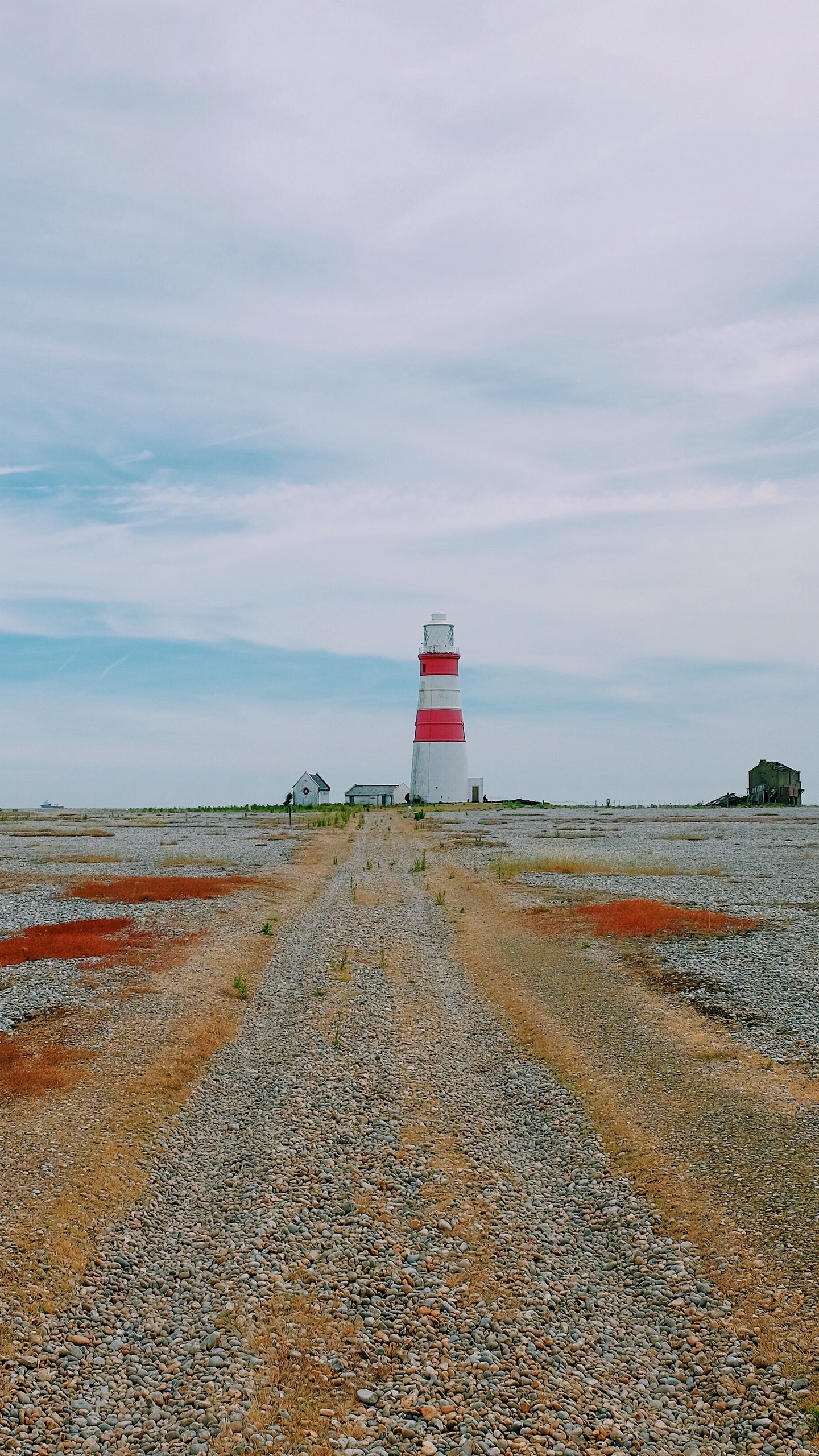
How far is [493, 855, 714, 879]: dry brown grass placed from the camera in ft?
126

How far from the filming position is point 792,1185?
11.1 m

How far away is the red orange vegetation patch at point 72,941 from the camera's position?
23.1 metres

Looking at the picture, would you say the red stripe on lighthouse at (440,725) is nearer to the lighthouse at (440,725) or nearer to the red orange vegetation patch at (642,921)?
the lighthouse at (440,725)

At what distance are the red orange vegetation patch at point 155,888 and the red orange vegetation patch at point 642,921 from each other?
1122cm

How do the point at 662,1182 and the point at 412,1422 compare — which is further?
the point at 662,1182

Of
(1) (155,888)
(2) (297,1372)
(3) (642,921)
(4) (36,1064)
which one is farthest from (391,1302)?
(1) (155,888)

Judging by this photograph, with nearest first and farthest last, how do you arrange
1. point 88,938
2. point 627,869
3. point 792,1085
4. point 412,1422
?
point 412,1422
point 792,1085
point 88,938
point 627,869

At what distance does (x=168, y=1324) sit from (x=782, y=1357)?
17.2 ft

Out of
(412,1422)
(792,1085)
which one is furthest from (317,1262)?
(792,1085)

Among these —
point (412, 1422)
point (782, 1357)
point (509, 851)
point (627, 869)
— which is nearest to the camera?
point (412, 1422)

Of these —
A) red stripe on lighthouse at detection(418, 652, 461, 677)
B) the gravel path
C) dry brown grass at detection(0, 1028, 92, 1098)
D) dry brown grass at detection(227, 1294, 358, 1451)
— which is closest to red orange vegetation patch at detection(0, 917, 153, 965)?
dry brown grass at detection(0, 1028, 92, 1098)

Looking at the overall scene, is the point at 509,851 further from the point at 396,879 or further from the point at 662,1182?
the point at 662,1182

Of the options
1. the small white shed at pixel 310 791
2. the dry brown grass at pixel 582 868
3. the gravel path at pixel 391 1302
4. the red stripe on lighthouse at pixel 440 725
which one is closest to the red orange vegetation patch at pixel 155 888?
the dry brown grass at pixel 582 868

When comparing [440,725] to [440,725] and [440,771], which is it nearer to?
[440,725]
